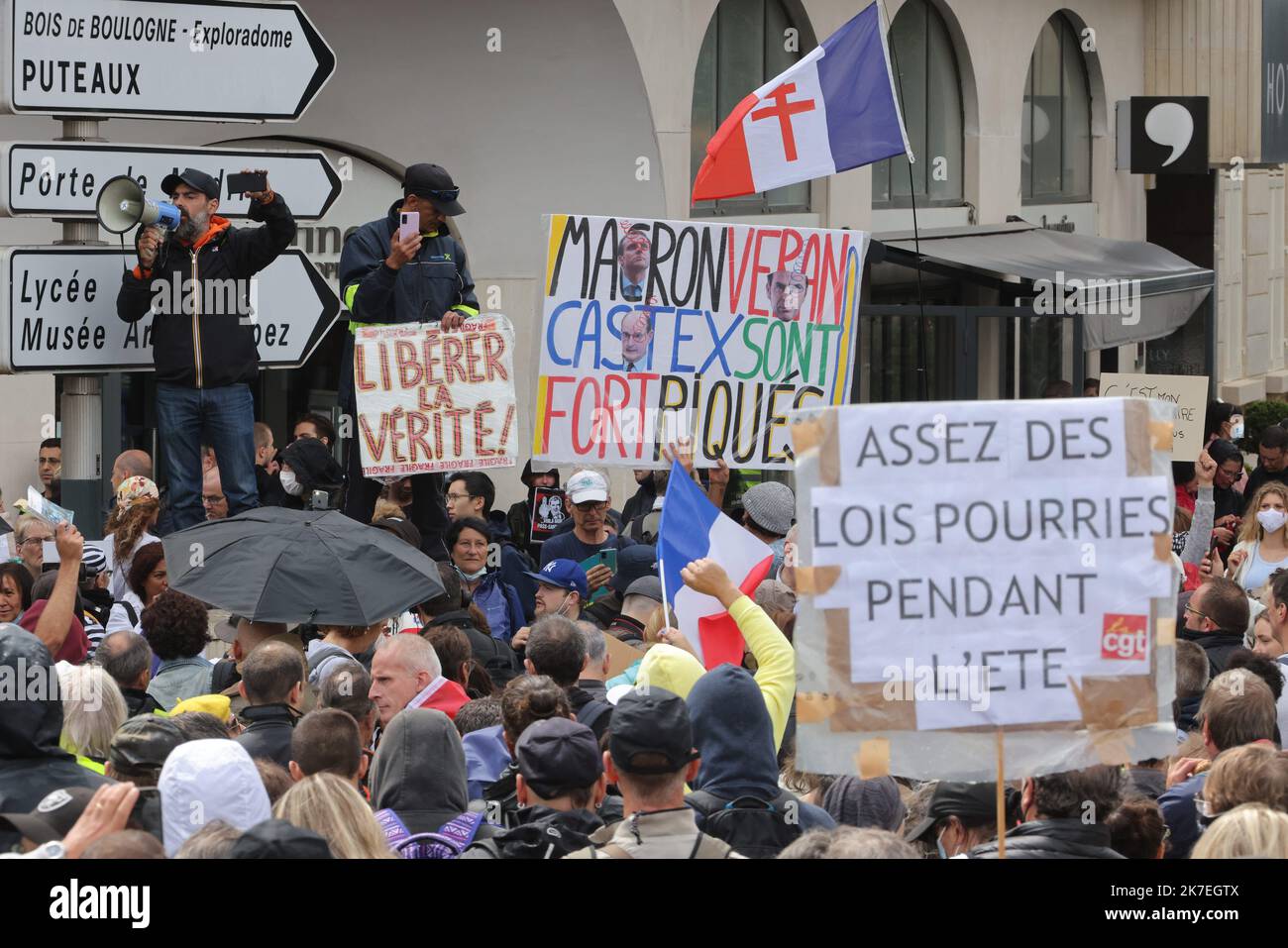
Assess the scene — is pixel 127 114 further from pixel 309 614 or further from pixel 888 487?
pixel 888 487

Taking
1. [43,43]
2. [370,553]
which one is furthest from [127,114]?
[370,553]

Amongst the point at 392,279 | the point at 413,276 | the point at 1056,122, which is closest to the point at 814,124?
the point at 413,276

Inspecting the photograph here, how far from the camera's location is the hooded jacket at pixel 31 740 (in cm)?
512

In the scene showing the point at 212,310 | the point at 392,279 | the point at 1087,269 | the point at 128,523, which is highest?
the point at 1087,269

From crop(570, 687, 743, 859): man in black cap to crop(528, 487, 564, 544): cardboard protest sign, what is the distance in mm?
6919

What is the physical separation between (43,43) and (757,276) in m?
3.70

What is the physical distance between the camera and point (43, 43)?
7.50 metres

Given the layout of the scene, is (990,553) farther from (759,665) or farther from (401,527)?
(401,527)

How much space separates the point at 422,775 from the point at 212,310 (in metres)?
4.02

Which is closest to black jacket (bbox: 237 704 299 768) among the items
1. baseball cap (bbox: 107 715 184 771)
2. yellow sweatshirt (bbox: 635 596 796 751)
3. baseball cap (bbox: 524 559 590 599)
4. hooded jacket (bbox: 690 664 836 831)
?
baseball cap (bbox: 107 715 184 771)

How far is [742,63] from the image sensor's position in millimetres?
17672

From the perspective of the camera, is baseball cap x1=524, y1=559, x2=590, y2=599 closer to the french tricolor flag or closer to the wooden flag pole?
the french tricolor flag
